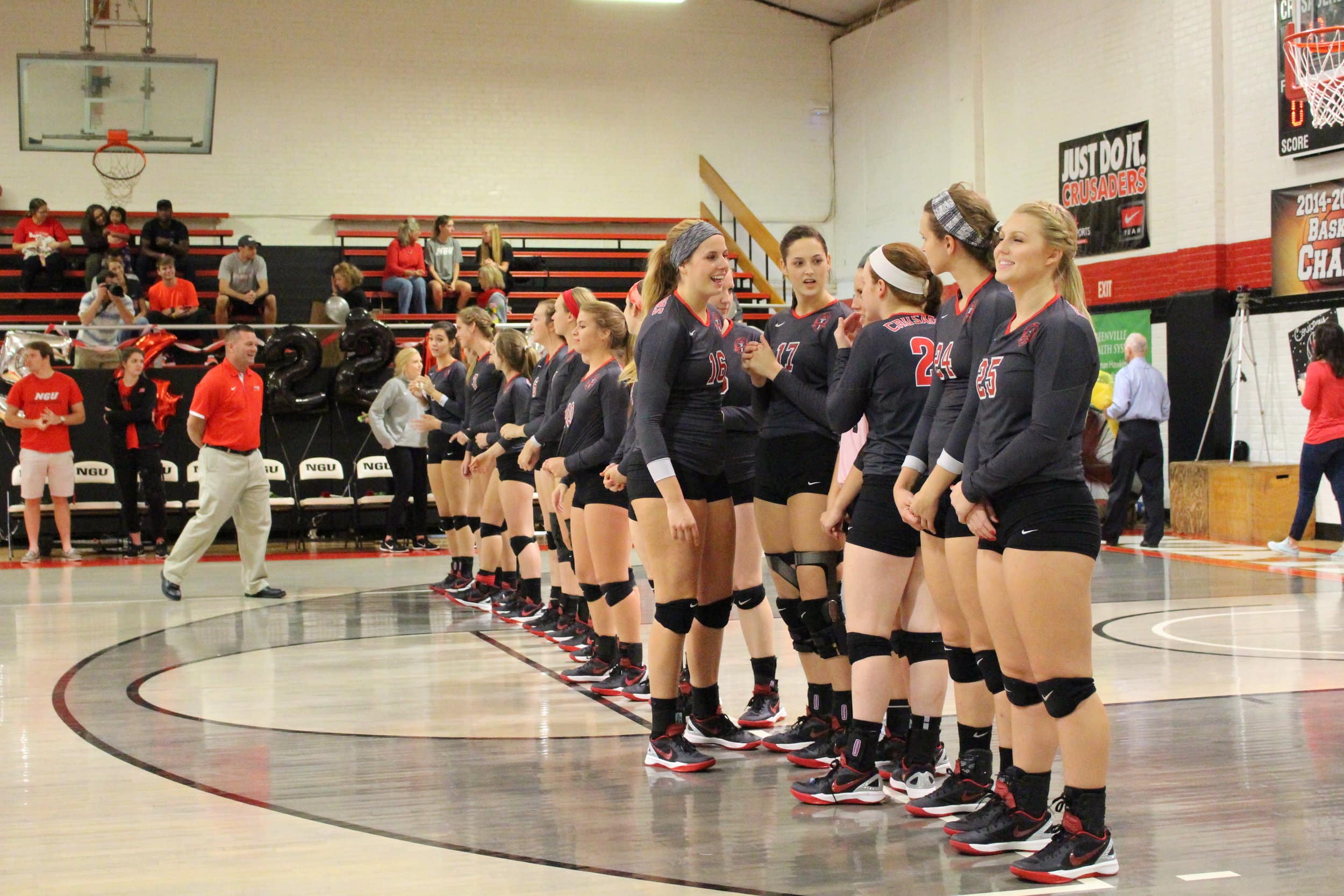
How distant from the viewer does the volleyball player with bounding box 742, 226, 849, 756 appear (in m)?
4.55

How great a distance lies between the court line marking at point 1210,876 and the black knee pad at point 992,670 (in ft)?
2.18

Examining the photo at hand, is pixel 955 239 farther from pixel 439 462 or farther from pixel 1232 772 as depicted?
pixel 439 462

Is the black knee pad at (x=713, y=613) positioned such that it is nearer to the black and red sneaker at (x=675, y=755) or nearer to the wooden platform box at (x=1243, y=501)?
the black and red sneaker at (x=675, y=755)

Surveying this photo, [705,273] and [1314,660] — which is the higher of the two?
[705,273]

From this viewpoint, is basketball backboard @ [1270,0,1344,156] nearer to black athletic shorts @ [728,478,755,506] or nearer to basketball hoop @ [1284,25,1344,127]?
basketball hoop @ [1284,25,1344,127]

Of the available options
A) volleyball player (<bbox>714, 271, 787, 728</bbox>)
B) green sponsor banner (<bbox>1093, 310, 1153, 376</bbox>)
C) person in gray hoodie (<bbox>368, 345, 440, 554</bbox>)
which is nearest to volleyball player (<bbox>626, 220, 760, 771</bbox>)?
volleyball player (<bbox>714, 271, 787, 728</bbox>)

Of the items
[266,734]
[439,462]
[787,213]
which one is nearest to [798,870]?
[266,734]

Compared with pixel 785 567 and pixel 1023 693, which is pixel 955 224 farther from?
pixel 785 567

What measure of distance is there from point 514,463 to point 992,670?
4.54 meters

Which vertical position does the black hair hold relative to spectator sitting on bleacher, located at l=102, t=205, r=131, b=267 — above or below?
below

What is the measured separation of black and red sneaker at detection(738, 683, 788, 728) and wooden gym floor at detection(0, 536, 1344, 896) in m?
0.35

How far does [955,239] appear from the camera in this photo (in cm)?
388

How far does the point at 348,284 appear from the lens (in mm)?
15258

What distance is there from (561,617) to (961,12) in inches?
492
